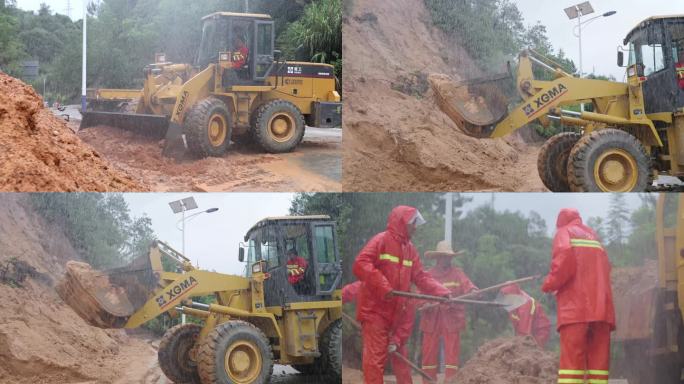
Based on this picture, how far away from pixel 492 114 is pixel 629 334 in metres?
1.80

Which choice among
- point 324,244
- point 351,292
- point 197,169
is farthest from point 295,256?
point 197,169

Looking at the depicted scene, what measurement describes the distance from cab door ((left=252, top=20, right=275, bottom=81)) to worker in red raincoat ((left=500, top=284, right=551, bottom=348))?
229 centimetres

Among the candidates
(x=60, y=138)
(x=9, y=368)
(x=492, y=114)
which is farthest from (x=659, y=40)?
(x=9, y=368)

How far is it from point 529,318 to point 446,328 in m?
0.56

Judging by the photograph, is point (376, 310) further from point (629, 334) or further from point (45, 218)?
point (45, 218)

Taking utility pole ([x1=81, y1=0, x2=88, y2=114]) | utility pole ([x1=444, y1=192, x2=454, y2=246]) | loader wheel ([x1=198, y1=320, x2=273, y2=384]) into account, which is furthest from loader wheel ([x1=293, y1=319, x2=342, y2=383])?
utility pole ([x1=81, y1=0, x2=88, y2=114])

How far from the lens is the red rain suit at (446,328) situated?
5.64m

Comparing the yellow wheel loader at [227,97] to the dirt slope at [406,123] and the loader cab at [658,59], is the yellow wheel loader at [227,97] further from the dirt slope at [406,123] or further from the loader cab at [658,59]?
the loader cab at [658,59]

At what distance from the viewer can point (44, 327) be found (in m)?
5.59

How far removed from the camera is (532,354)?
5.59m

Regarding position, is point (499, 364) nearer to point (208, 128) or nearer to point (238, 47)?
point (208, 128)

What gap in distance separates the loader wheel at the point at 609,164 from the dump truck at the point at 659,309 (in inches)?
11.4

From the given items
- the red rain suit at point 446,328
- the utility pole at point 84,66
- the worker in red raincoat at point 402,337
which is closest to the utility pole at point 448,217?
the red rain suit at point 446,328

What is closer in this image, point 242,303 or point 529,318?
point 529,318
